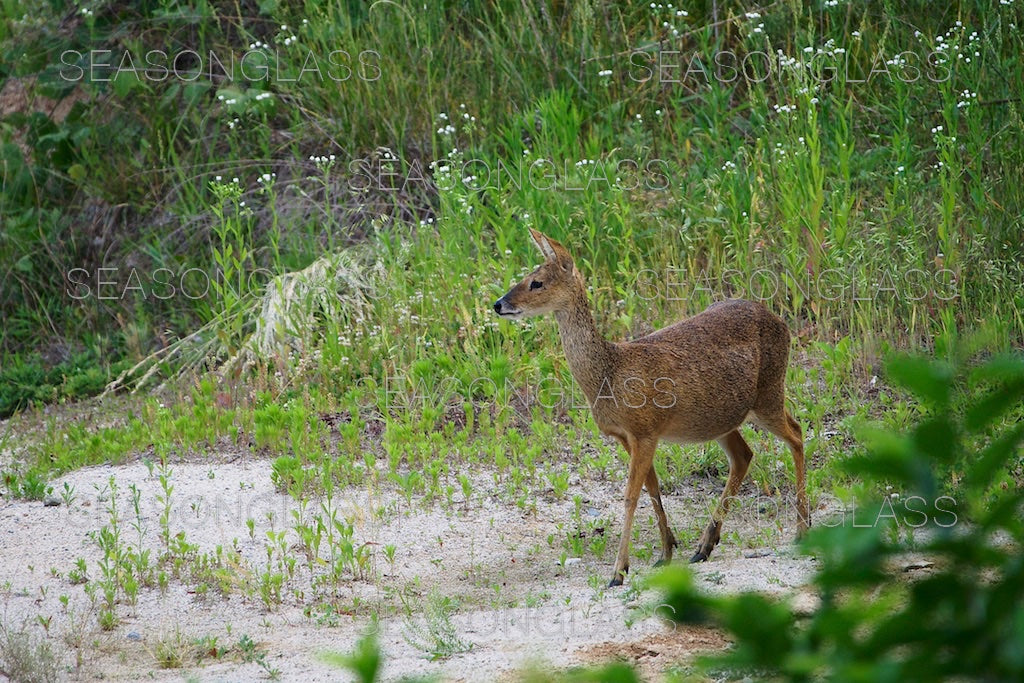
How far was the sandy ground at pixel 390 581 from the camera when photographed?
4500mm

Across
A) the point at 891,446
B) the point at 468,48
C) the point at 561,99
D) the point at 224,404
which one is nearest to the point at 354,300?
the point at 224,404

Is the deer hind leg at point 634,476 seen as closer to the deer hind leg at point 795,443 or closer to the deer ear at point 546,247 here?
the deer hind leg at point 795,443

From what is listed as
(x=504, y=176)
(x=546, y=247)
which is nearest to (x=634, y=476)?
(x=546, y=247)

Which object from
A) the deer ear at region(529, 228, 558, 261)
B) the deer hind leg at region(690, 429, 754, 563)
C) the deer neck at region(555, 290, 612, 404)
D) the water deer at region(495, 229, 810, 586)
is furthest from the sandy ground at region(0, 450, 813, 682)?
the deer ear at region(529, 228, 558, 261)

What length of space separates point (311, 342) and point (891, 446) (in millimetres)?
7151

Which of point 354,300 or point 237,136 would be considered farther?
point 237,136

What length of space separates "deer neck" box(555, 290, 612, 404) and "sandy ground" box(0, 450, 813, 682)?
31.7 inches

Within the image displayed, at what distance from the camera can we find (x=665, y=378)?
5293mm

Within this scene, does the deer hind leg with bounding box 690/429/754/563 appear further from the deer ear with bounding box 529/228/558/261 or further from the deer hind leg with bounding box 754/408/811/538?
the deer ear with bounding box 529/228/558/261

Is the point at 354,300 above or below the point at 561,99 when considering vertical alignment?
below

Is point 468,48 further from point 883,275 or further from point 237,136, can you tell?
point 883,275

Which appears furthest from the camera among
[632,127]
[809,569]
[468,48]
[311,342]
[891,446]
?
[468,48]

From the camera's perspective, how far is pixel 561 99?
8.54 meters

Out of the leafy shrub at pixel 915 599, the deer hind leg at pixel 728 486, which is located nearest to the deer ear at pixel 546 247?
the deer hind leg at pixel 728 486
